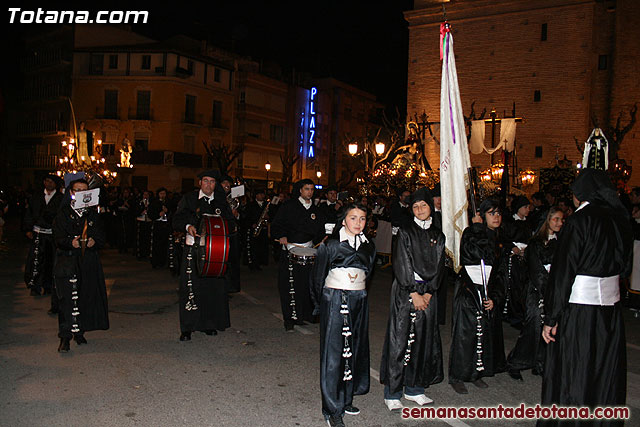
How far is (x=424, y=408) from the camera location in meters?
5.24

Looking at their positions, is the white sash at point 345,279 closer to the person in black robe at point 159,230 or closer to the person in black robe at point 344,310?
the person in black robe at point 344,310

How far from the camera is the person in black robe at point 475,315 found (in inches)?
226

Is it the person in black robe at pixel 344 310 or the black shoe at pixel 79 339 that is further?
the black shoe at pixel 79 339

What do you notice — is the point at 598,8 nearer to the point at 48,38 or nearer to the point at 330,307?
the point at 330,307

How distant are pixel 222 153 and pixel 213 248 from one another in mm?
39389

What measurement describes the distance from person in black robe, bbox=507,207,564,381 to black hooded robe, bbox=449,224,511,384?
0.41 metres

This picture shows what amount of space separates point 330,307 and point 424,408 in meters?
1.37

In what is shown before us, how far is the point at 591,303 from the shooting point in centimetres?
423

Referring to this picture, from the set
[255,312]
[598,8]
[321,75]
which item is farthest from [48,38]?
[255,312]

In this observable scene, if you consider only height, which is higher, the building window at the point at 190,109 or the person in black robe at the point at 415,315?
the building window at the point at 190,109

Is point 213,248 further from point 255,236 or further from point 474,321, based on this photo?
point 255,236

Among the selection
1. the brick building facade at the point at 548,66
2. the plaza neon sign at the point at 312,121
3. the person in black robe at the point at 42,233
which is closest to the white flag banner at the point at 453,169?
the person in black robe at the point at 42,233

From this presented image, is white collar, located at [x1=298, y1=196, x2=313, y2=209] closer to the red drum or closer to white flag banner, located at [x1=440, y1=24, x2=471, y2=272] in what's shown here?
the red drum

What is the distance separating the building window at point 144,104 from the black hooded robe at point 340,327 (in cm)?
4381
